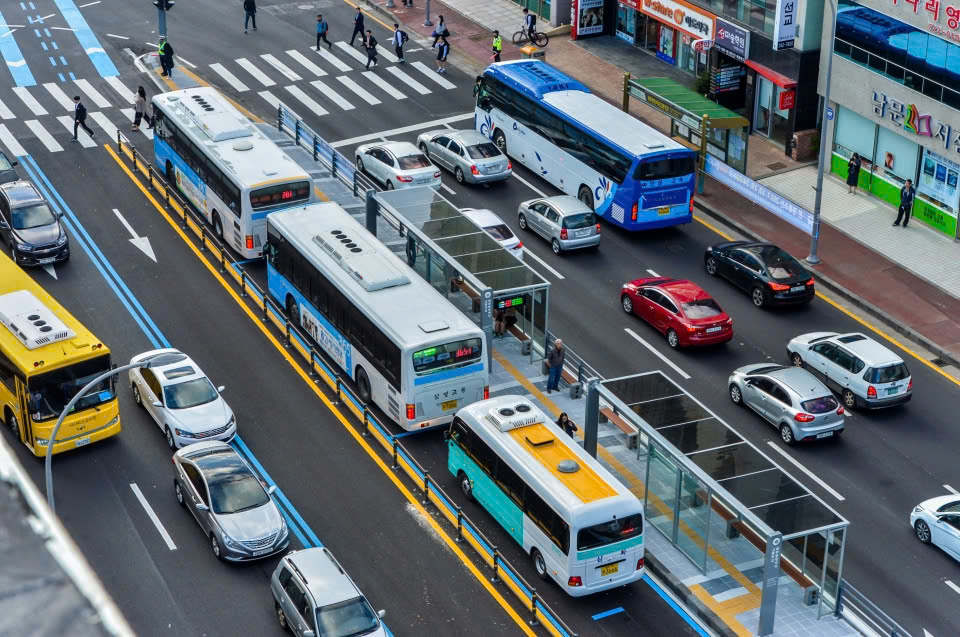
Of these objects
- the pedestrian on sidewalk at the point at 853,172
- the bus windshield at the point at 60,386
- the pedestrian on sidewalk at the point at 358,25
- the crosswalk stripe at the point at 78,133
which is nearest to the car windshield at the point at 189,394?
the bus windshield at the point at 60,386

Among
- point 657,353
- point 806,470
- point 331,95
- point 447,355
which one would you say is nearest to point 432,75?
point 331,95

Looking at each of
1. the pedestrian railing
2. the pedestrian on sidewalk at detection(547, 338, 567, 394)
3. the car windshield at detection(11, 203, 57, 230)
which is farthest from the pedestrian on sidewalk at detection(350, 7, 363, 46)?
the pedestrian on sidewalk at detection(547, 338, 567, 394)

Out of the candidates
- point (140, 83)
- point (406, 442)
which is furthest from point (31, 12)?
point (406, 442)

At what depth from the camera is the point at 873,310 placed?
41.1m

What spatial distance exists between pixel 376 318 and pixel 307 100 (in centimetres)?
2620

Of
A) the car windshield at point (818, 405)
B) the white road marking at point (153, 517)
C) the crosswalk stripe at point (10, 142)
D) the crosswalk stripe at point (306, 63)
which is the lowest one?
the white road marking at point (153, 517)

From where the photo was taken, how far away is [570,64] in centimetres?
5988

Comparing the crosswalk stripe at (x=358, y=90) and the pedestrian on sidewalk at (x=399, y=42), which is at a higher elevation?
the pedestrian on sidewalk at (x=399, y=42)

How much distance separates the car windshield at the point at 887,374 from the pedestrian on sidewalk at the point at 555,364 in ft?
29.1

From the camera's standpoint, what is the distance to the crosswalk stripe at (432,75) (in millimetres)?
58169

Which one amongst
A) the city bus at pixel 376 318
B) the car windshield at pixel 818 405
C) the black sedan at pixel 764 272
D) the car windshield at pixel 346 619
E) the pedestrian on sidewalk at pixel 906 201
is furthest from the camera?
the pedestrian on sidewalk at pixel 906 201

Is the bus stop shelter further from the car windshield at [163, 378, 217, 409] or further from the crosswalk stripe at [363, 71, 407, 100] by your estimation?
the crosswalk stripe at [363, 71, 407, 100]

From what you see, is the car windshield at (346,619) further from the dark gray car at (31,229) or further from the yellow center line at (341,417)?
the dark gray car at (31,229)

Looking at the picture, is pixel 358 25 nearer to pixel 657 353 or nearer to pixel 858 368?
pixel 657 353
